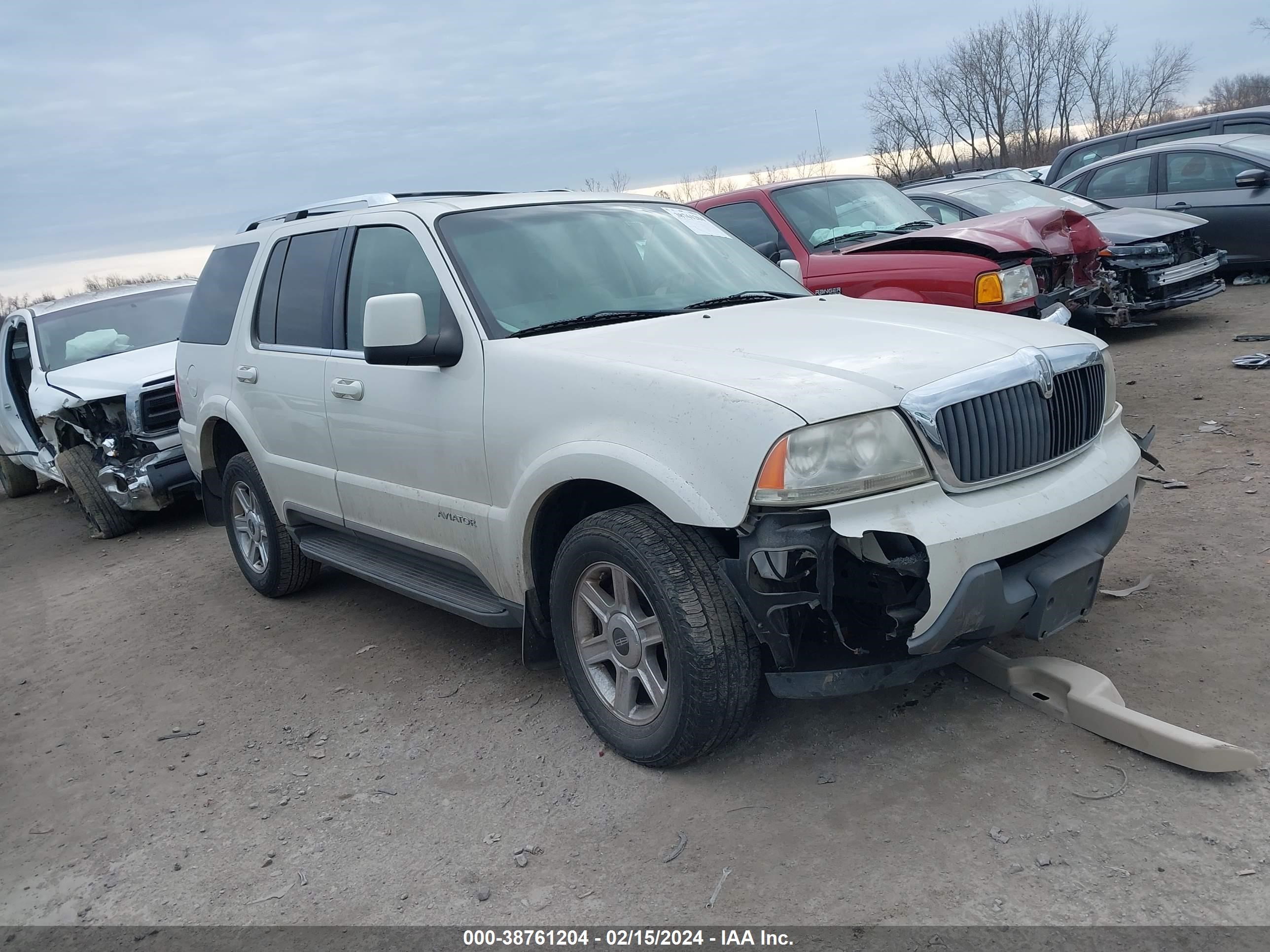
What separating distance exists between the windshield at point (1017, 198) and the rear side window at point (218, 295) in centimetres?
670

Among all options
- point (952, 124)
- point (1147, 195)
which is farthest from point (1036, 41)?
point (1147, 195)

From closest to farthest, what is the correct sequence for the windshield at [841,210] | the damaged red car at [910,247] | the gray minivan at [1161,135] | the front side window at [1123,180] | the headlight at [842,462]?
the headlight at [842,462], the damaged red car at [910,247], the windshield at [841,210], the front side window at [1123,180], the gray minivan at [1161,135]

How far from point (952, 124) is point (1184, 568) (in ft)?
166

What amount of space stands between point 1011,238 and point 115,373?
6.88 m

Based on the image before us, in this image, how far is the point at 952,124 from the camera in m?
50.1

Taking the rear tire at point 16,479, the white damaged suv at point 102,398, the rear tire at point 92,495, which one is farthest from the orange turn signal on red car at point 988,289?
the rear tire at point 16,479

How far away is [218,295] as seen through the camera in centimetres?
573

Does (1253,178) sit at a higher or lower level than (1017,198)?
lower

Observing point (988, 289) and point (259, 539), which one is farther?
point (988, 289)

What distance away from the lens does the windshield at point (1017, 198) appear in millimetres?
9609

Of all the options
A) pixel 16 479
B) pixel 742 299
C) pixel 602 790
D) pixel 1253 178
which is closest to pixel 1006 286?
pixel 742 299

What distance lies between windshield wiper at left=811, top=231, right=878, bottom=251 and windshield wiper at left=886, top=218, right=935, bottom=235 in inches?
7.6

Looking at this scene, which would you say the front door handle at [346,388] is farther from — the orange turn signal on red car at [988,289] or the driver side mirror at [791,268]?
the orange turn signal on red car at [988,289]

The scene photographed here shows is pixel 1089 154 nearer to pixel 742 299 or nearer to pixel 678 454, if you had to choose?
pixel 742 299
